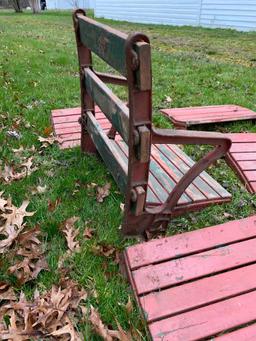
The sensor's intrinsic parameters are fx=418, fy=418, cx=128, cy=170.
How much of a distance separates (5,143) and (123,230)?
2.02m

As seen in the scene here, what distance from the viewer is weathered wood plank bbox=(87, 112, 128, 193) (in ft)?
9.12

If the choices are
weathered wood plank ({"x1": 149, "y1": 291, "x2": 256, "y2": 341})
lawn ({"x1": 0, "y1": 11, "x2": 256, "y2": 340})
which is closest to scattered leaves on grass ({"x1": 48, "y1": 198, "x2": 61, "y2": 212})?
lawn ({"x1": 0, "y1": 11, "x2": 256, "y2": 340})

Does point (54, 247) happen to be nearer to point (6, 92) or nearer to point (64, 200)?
point (64, 200)

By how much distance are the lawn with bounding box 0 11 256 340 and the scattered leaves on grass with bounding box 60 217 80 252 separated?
39mm

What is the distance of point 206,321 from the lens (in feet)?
7.02

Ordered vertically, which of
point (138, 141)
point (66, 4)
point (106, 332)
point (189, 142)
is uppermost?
point (138, 141)

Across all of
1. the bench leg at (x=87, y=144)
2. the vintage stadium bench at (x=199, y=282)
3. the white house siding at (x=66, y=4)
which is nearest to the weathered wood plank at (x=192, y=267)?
the vintage stadium bench at (x=199, y=282)

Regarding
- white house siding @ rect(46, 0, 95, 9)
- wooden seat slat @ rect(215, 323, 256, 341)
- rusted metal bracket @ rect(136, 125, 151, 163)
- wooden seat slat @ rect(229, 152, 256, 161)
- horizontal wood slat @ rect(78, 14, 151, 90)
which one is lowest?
white house siding @ rect(46, 0, 95, 9)

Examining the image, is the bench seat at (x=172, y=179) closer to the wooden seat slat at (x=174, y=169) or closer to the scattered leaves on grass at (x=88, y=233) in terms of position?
the wooden seat slat at (x=174, y=169)

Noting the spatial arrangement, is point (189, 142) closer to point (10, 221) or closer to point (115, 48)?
point (115, 48)

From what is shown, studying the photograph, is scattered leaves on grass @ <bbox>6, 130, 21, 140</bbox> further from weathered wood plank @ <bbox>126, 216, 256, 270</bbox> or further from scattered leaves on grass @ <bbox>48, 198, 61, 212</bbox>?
weathered wood plank @ <bbox>126, 216, 256, 270</bbox>

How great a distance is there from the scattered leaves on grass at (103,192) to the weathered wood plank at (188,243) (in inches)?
31.0

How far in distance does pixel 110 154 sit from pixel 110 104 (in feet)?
1.42

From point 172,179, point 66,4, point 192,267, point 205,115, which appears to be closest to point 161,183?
point 172,179
